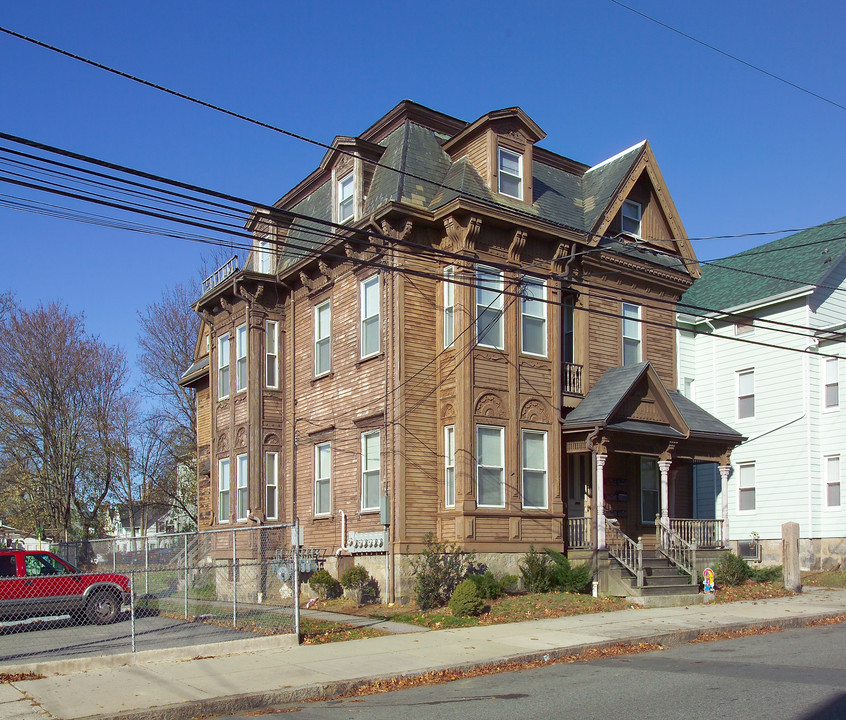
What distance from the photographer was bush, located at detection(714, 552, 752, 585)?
69.0 ft

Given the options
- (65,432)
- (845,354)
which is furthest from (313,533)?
(65,432)

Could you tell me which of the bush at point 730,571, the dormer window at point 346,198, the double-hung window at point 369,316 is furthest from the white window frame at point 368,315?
the bush at point 730,571

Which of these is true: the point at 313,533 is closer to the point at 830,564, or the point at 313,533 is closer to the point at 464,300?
the point at 464,300

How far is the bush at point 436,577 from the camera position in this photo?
56.7ft

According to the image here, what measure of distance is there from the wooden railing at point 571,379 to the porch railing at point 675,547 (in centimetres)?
375

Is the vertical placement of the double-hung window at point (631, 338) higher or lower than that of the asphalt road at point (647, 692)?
higher

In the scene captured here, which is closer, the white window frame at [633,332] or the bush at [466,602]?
the bush at [466,602]

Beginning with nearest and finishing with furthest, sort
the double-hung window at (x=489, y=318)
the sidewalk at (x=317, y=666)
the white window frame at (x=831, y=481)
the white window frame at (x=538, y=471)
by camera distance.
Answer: the sidewalk at (x=317, y=666) → the double-hung window at (x=489, y=318) → the white window frame at (x=538, y=471) → the white window frame at (x=831, y=481)

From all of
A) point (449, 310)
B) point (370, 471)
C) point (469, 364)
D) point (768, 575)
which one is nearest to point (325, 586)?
point (370, 471)

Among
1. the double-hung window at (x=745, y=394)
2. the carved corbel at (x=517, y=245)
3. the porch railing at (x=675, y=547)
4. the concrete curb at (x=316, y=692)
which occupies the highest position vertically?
the carved corbel at (x=517, y=245)

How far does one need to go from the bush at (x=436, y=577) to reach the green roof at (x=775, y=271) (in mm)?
11908

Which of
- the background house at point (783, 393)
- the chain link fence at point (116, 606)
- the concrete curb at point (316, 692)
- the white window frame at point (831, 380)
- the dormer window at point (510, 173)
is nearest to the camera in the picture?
the concrete curb at point (316, 692)

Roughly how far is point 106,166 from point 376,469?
36.3 feet

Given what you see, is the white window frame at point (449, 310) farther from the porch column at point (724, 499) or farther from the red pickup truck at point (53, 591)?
the red pickup truck at point (53, 591)
